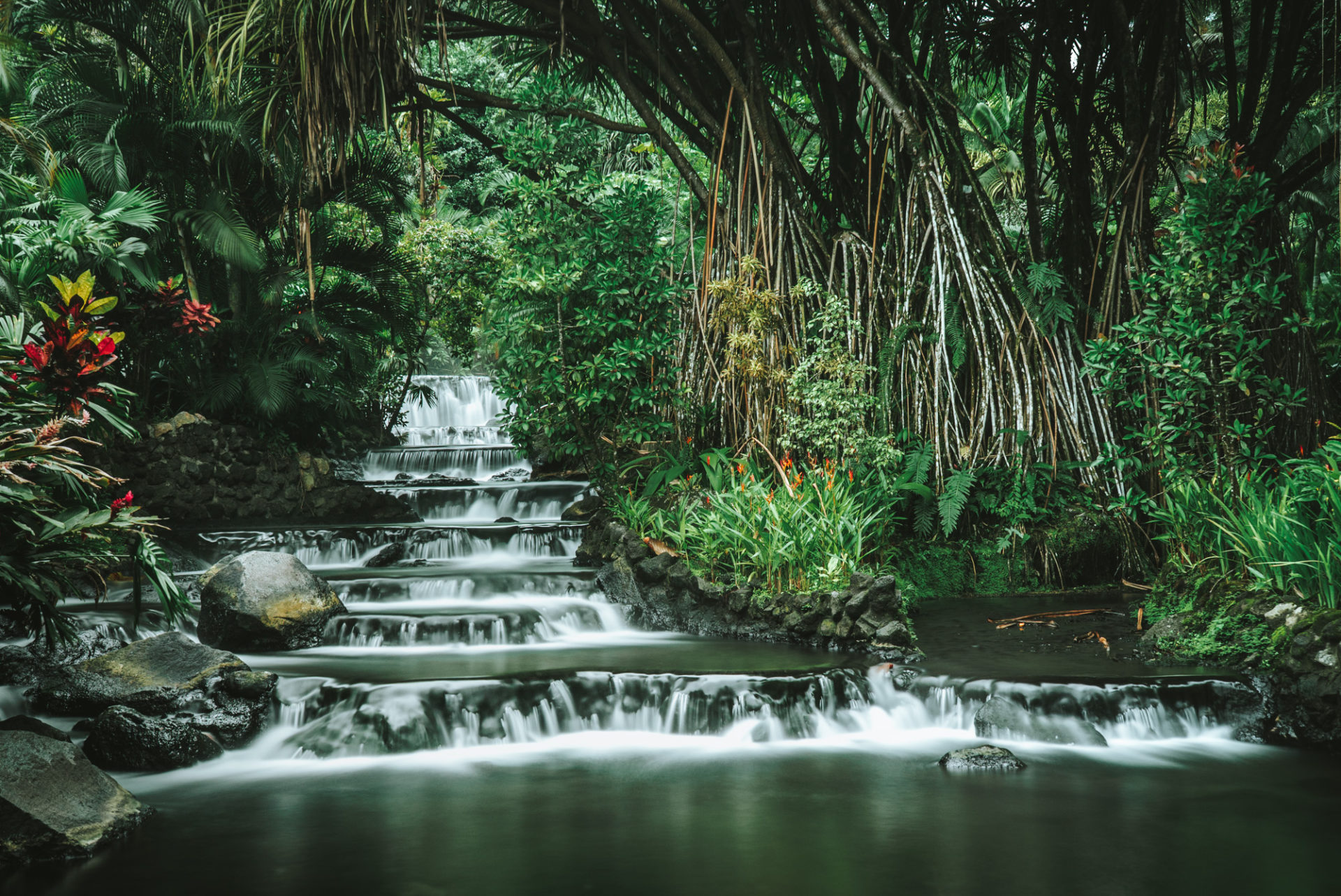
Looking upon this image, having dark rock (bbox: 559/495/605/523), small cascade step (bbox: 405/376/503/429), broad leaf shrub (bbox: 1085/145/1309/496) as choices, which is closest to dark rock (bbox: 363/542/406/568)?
dark rock (bbox: 559/495/605/523)

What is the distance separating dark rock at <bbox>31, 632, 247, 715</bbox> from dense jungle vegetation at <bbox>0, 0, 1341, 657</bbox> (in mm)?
875

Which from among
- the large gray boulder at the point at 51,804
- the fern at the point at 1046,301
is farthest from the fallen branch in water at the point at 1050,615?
the large gray boulder at the point at 51,804

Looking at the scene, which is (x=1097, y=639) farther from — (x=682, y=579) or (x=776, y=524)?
(x=682, y=579)

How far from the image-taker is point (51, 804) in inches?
146

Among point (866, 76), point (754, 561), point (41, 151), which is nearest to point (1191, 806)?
point (754, 561)

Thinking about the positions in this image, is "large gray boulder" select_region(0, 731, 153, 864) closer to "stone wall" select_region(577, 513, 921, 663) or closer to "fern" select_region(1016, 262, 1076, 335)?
"stone wall" select_region(577, 513, 921, 663)

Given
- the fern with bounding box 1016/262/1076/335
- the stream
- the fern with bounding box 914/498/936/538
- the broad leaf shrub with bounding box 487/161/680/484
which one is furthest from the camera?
the broad leaf shrub with bounding box 487/161/680/484

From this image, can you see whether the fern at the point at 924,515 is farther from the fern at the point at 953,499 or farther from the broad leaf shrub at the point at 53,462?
the broad leaf shrub at the point at 53,462

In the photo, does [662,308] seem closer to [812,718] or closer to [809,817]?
[812,718]

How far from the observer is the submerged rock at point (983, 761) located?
4477 millimetres

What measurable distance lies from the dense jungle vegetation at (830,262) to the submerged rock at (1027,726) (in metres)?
1.42

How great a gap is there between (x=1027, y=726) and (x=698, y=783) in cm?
167

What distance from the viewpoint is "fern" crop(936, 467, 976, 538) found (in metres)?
6.96

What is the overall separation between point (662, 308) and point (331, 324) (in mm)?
5423
